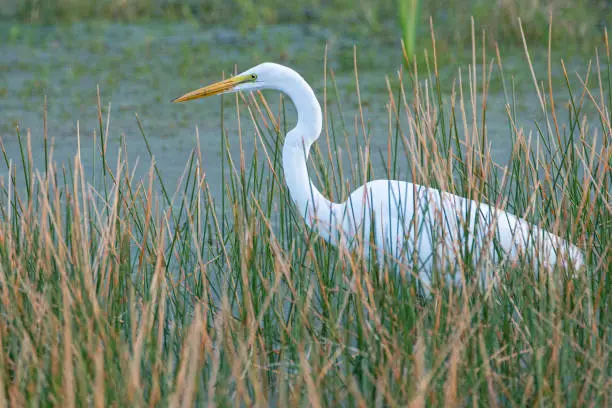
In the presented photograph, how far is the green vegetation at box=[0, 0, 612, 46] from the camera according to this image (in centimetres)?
632

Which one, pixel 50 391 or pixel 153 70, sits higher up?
pixel 153 70

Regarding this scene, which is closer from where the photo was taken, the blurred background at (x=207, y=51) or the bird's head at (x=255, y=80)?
the bird's head at (x=255, y=80)

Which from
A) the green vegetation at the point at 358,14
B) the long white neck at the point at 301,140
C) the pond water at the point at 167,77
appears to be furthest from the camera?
the green vegetation at the point at 358,14

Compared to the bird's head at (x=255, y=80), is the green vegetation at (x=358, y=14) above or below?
above

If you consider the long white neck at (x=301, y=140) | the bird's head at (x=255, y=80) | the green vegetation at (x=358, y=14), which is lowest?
the long white neck at (x=301, y=140)

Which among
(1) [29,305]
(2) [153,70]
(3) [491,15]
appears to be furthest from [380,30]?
(1) [29,305]

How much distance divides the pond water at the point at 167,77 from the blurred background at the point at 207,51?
11 millimetres

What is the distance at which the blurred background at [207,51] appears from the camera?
16.3ft

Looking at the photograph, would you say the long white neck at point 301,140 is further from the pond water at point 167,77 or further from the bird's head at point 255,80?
the pond water at point 167,77

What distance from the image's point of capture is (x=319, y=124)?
8.39ft

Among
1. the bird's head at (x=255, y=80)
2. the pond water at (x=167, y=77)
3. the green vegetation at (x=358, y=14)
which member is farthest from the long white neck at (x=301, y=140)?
the green vegetation at (x=358, y=14)

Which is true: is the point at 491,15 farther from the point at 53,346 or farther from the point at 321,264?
the point at 53,346

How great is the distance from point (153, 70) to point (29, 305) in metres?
4.00

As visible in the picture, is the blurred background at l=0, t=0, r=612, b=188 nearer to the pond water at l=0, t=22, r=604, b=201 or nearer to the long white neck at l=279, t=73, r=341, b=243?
the pond water at l=0, t=22, r=604, b=201
